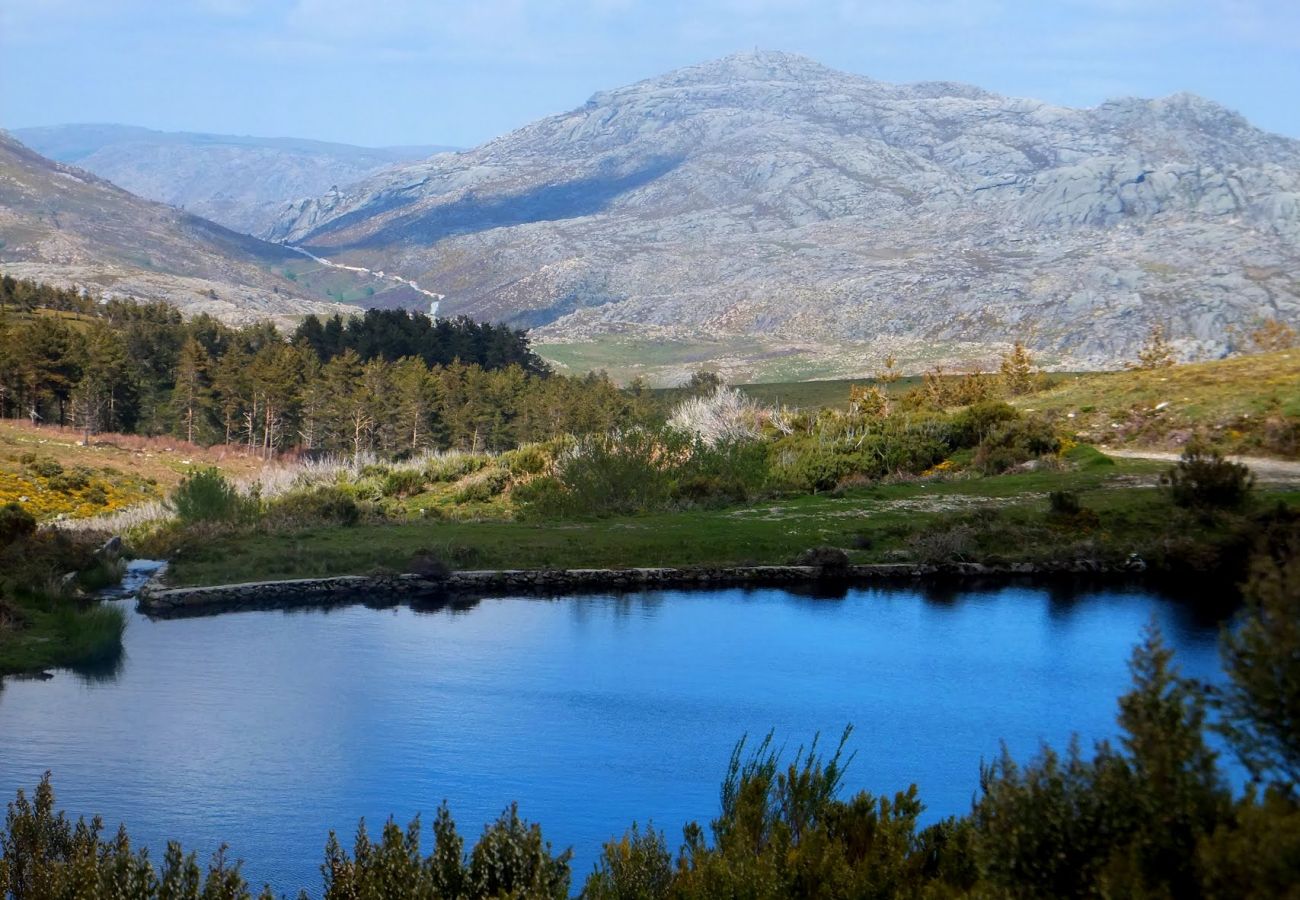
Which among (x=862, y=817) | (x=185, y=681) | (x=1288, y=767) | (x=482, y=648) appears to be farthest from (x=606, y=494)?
(x=1288, y=767)

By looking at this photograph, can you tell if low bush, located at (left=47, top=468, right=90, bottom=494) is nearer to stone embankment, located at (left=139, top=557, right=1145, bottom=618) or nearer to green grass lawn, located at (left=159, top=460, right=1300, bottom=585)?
green grass lawn, located at (left=159, top=460, right=1300, bottom=585)

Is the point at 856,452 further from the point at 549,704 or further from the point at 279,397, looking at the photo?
the point at 279,397

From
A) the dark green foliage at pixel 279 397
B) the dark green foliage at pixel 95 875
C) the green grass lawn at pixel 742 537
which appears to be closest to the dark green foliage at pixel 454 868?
the dark green foliage at pixel 95 875

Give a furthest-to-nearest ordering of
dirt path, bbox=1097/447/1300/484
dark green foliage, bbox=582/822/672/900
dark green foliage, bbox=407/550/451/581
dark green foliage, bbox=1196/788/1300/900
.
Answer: dirt path, bbox=1097/447/1300/484, dark green foliage, bbox=407/550/451/581, dark green foliage, bbox=582/822/672/900, dark green foliage, bbox=1196/788/1300/900

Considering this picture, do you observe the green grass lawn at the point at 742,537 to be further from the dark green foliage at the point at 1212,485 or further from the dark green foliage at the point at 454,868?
the dark green foliage at the point at 454,868

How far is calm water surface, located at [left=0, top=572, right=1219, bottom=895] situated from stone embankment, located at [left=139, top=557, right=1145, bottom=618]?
1.06 m

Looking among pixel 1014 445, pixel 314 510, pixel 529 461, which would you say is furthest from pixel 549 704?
pixel 529 461

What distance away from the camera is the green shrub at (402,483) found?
53.1 m

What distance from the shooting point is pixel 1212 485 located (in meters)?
36.2

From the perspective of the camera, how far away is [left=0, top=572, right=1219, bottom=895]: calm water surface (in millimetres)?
18766

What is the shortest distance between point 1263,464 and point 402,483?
3214 cm

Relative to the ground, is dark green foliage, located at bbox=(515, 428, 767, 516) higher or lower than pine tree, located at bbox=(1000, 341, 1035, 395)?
lower

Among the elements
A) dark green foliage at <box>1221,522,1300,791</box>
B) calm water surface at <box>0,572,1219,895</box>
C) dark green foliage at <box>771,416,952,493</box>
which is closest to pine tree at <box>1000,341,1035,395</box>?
dark green foliage at <box>771,416,952,493</box>

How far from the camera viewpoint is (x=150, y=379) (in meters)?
87.1
